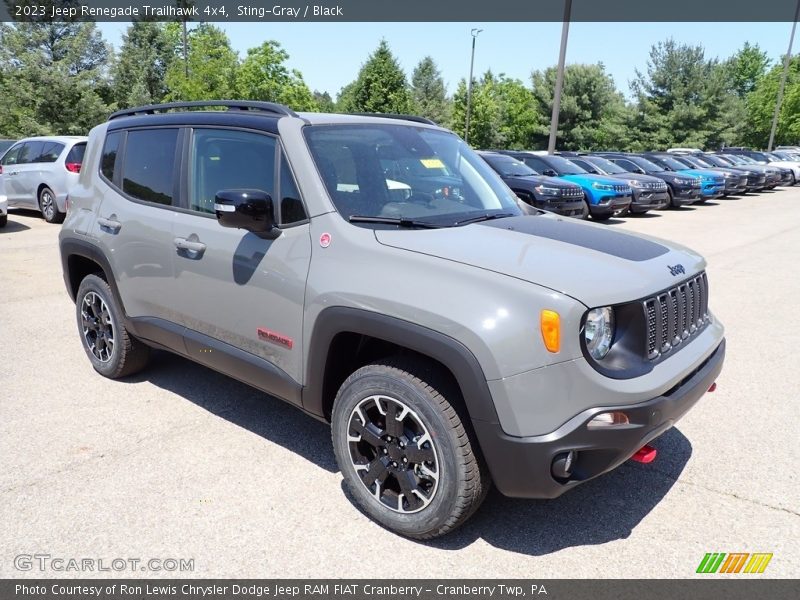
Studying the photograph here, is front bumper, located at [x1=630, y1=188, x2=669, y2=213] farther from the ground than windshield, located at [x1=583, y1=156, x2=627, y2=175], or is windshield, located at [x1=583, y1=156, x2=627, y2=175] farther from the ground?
windshield, located at [x1=583, y1=156, x2=627, y2=175]

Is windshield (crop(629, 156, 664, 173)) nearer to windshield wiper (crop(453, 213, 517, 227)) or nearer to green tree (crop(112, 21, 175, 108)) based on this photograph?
windshield wiper (crop(453, 213, 517, 227))

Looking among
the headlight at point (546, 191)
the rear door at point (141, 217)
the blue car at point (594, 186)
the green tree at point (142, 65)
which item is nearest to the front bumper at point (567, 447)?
the rear door at point (141, 217)

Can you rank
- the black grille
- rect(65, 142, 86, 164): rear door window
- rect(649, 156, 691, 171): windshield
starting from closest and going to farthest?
the black grille, rect(65, 142, 86, 164): rear door window, rect(649, 156, 691, 171): windshield

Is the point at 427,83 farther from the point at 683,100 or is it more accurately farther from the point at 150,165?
the point at 150,165

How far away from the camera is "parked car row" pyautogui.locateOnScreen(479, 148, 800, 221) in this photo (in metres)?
13.4

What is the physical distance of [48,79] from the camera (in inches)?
1267

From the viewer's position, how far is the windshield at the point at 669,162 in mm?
22552

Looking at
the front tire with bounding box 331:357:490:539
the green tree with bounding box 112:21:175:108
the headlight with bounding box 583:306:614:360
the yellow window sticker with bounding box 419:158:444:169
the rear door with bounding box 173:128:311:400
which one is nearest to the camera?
the headlight with bounding box 583:306:614:360

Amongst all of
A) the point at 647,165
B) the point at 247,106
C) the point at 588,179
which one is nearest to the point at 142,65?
the point at 647,165

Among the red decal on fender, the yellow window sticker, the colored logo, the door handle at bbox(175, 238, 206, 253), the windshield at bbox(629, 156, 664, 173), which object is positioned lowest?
the colored logo

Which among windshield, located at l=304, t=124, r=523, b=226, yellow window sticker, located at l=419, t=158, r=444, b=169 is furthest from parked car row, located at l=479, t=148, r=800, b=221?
yellow window sticker, located at l=419, t=158, r=444, b=169

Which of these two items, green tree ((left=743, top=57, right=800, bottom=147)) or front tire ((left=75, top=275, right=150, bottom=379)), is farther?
green tree ((left=743, top=57, right=800, bottom=147))

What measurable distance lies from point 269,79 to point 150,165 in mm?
22966
